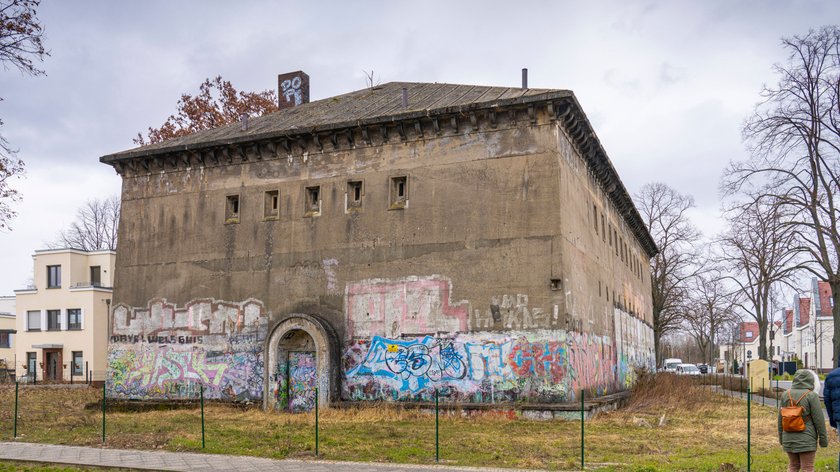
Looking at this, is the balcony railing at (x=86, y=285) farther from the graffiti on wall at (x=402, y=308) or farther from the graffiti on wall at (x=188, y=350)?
the graffiti on wall at (x=402, y=308)

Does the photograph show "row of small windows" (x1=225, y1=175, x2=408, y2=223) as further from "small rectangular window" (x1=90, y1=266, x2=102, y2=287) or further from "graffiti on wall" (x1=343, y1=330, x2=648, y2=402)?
"small rectangular window" (x1=90, y1=266, x2=102, y2=287)

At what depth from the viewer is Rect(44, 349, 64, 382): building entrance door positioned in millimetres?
54597

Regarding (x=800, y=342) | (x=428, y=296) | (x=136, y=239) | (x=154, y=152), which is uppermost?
(x=154, y=152)

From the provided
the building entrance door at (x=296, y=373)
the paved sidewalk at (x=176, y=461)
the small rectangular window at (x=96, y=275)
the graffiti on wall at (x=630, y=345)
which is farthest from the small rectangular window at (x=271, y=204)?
the small rectangular window at (x=96, y=275)

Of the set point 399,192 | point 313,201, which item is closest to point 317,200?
point 313,201

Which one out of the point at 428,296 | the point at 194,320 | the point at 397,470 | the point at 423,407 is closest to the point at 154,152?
the point at 194,320

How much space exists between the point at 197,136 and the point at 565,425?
1769 centimetres

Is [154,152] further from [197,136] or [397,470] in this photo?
[397,470]

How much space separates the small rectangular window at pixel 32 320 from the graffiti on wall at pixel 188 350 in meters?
32.4

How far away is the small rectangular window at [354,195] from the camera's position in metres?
25.2

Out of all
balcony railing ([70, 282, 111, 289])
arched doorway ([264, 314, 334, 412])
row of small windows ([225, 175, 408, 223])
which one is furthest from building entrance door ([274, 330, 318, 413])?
balcony railing ([70, 282, 111, 289])

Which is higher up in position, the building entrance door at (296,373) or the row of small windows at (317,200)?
the row of small windows at (317,200)

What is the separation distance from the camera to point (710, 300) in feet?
191

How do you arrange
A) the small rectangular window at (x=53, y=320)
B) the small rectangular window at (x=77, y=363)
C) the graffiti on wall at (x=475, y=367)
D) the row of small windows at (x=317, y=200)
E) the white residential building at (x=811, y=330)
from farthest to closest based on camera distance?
the white residential building at (x=811, y=330)
the small rectangular window at (x=53, y=320)
the small rectangular window at (x=77, y=363)
the row of small windows at (x=317, y=200)
the graffiti on wall at (x=475, y=367)
